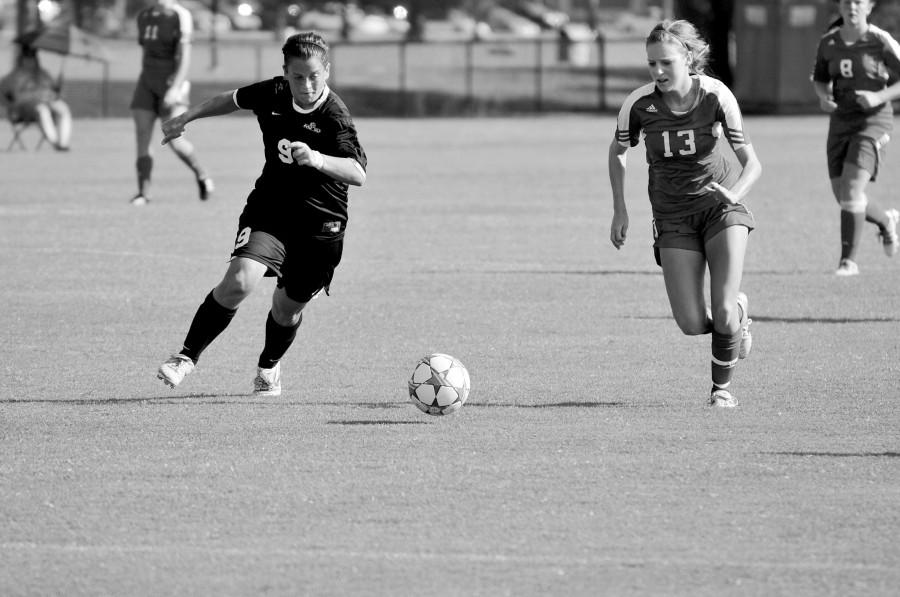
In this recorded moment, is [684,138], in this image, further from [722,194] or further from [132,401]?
[132,401]

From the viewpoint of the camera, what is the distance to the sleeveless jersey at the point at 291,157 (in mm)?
7664

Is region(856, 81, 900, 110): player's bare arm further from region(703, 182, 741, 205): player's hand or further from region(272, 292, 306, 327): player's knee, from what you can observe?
region(272, 292, 306, 327): player's knee

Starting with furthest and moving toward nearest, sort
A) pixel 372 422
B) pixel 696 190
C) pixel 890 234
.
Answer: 1. pixel 890 234
2. pixel 696 190
3. pixel 372 422

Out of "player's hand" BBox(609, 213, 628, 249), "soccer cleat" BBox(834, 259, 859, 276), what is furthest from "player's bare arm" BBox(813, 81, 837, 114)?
"player's hand" BBox(609, 213, 628, 249)

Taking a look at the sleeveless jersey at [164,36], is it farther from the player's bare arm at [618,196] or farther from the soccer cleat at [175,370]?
the player's bare arm at [618,196]

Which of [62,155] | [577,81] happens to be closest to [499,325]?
[62,155]

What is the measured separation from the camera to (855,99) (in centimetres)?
1193

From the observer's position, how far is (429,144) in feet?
96.2

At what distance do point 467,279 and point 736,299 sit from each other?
5.11 metres

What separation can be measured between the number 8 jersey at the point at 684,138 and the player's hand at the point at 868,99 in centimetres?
421

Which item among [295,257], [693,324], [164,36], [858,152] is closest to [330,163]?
[295,257]

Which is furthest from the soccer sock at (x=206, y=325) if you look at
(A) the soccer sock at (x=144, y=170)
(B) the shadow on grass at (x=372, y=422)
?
(A) the soccer sock at (x=144, y=170)

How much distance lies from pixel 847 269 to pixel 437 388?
6288 millimetres

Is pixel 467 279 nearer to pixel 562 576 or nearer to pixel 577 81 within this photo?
pixel 562 576
